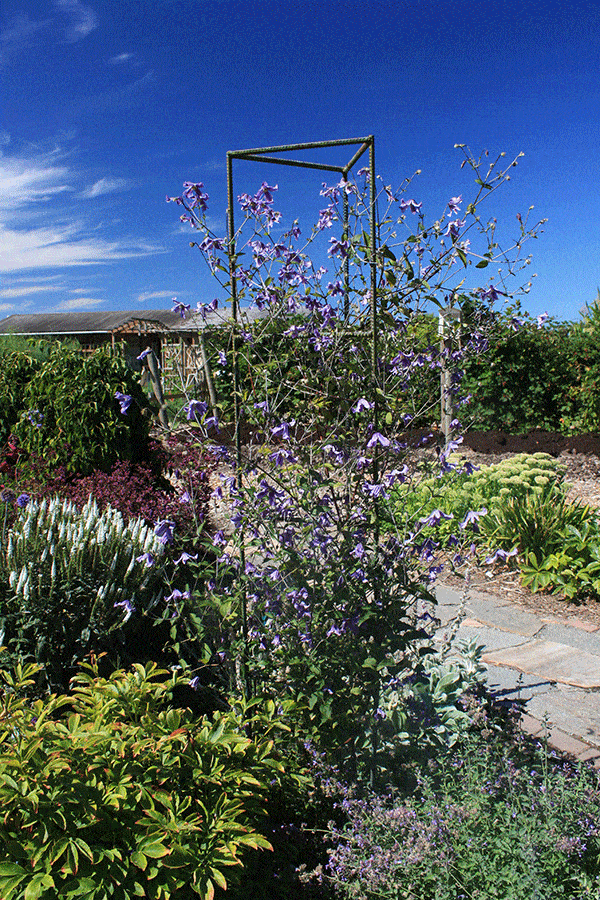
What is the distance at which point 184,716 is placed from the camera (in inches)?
85.5

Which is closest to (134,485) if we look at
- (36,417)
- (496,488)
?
(36,417)

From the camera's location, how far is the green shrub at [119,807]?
145cm

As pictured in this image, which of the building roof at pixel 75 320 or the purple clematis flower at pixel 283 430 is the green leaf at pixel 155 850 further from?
the building roof at pixel 75 320

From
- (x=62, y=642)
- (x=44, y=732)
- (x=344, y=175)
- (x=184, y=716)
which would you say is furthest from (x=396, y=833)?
(x=344, y=175)

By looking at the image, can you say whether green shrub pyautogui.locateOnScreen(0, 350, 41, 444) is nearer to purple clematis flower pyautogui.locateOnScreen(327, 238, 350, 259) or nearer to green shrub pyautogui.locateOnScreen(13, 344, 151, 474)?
green shrub pyautogui.locateOnScreen(13, 344, 151, 474)

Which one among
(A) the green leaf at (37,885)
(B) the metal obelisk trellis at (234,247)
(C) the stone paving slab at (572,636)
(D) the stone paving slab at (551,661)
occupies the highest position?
(B) the metal obelisk trellis at (234,247)

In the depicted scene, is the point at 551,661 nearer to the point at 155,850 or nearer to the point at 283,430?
the point at 283,430

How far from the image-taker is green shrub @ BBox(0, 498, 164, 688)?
2715 mm

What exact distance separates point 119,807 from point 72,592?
1.36 metres

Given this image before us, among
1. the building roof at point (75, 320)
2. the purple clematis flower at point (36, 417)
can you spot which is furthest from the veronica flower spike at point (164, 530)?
the building roof at point (75, 320)

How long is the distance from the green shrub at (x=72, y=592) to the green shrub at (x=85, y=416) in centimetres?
249

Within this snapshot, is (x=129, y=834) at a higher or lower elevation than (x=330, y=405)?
lower

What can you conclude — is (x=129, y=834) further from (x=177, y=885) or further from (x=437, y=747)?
(x=437, y=747)

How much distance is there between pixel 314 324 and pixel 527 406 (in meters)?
7.61
